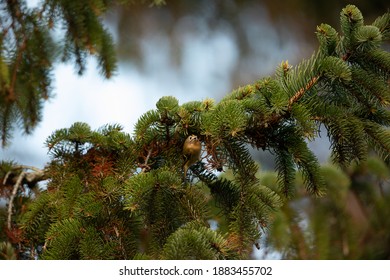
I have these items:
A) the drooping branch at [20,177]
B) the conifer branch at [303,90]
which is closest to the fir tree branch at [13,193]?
the drooping branch at [20,177]

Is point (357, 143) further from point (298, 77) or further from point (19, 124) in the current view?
point (19, 124)

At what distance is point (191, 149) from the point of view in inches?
38.6

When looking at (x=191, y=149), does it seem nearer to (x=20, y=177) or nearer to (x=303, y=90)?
(x=303, y=90)

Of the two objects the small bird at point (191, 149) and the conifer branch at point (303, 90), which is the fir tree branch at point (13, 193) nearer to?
the small bird at point (191, 149)

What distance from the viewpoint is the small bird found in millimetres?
979

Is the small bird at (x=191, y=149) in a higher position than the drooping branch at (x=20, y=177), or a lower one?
lower

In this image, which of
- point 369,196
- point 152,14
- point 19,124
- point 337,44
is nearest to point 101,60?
point 19,124

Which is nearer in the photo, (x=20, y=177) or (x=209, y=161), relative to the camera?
(x=209, y=161)

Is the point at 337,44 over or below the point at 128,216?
over

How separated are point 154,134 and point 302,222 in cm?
108

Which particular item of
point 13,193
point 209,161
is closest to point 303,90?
point 209,161

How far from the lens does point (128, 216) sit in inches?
38.6

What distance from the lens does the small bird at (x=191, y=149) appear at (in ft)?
3.21

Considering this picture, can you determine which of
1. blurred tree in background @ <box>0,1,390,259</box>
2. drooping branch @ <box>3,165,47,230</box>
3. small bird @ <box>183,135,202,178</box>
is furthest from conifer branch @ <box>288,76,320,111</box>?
drooping branch @ <box>3,165,47,230</box>
